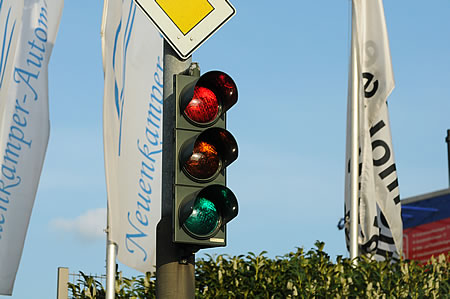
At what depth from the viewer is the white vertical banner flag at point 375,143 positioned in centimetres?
1303

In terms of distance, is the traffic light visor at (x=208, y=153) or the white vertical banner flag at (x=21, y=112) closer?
the traffic light visor at (x=208, y=153)

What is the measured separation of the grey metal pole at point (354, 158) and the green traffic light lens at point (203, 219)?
7.75 metres

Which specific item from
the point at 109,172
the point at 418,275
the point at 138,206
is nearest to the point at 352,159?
the point at 418,275

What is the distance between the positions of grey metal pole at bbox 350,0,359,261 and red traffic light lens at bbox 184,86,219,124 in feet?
25.3

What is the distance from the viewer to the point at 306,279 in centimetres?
1004

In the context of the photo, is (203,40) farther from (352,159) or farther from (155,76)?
(352,159)

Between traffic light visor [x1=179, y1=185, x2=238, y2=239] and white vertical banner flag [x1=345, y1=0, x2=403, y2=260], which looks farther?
white vertical banner flag [x1=345, y1=0, x2=403, y2=260]

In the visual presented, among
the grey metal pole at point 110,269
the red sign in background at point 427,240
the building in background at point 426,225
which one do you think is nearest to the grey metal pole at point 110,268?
the grey metal pole at point 110,269

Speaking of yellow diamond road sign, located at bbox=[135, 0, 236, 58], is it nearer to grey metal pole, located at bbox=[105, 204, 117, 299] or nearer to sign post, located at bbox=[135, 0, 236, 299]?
sign post, located at bbox=[135, 0, 236, 299]

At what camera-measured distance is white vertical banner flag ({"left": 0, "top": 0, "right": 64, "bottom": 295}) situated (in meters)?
11.1

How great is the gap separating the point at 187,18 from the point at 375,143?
8425 millimetres

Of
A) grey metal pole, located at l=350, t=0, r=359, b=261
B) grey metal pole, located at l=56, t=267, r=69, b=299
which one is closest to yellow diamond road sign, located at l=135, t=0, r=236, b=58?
grey metal pole, located at l=56, t=267, r=69, b=299

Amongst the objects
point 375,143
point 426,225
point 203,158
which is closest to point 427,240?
point 426,225

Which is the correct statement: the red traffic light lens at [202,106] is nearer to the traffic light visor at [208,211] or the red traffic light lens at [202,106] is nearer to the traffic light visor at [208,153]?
the traffic light visor at [208,153]
